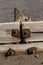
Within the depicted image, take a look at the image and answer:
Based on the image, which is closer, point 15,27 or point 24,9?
point 15,27

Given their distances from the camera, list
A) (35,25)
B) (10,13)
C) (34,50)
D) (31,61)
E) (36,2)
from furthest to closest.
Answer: (36,2), (10,13), (31,61), (34,50), (35,25)

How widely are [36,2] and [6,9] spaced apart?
0.85 meters

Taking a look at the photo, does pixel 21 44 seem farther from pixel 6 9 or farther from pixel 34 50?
pixel 6 9

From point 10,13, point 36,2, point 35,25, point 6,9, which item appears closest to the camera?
point 35,25

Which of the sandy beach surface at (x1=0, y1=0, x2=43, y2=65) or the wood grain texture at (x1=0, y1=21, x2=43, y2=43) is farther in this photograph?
the sandy beach surface at (x1=0, y1=0, x2=43, y2=65)

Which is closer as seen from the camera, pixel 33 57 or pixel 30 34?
pixel 30 34

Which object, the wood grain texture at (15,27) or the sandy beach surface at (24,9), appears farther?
the sandy beach surface at (24,9)

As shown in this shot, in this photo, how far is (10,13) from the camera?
194 inches

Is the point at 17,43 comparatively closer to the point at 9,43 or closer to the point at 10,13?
the point at 9,43

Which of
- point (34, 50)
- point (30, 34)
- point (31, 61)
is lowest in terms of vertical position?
point (31, 61)

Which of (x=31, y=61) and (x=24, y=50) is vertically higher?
(x=24, y=50)

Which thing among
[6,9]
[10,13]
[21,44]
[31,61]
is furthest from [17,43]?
[6,9]

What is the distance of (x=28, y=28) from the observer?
202 centimetres

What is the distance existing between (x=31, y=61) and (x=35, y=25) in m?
0.49
